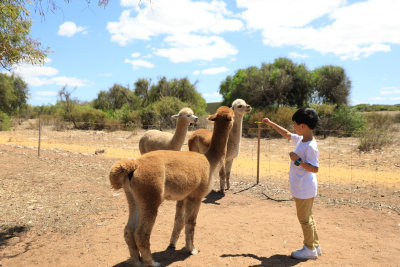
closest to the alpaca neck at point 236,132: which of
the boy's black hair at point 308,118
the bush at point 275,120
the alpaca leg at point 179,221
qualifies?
the alpaca leg at point 179,221

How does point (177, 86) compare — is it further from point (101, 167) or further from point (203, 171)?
point (203, 171)

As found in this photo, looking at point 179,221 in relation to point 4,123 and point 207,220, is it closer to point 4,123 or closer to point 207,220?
point 207,220

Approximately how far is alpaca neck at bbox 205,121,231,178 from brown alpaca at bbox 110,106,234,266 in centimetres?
17

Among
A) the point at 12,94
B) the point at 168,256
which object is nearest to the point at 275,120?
the point at 168,256

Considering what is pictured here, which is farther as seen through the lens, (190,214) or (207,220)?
(207,220)

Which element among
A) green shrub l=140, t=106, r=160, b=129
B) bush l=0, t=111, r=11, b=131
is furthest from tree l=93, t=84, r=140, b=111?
bush l=0, t=111, r=11, b=131

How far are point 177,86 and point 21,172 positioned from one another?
27.8 metres

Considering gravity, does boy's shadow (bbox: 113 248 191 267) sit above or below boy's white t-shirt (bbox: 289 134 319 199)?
below

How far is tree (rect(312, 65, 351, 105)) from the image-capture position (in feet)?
82.0

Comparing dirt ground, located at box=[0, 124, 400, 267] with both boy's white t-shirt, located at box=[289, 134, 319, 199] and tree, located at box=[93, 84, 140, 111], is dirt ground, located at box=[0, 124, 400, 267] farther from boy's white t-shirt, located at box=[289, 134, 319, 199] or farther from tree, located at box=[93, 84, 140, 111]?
tree, located at box=[93, 84, 140, 111]

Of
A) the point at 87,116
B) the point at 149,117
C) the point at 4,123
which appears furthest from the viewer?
the point at 87,116

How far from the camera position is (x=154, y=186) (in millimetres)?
3469

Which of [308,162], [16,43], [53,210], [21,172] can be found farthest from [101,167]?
[308,162]

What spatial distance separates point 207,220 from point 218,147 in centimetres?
193
